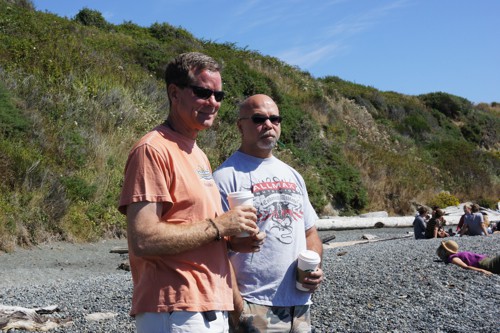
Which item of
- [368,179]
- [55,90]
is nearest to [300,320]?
[55,90]

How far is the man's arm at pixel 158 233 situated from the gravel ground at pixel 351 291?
3454 millimetres

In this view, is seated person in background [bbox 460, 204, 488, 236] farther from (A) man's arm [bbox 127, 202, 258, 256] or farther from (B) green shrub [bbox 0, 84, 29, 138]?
(A) man's arm [bbox 127, 202, 258, 256]

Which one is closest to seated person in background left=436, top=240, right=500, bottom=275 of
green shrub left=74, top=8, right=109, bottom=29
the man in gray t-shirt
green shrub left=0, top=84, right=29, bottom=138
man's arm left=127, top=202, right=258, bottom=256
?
the man in gray t-shirt

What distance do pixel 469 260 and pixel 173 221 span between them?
280 inches

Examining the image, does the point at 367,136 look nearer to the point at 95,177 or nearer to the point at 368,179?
the point at 368,179

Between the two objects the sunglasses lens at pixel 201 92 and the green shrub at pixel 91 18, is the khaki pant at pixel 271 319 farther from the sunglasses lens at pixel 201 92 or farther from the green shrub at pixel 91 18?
the green shrub at pixel 91 18

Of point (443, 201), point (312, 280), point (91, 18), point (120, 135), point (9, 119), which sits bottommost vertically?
point (443, 201)

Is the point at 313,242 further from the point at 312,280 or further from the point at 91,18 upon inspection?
the point at 91,18

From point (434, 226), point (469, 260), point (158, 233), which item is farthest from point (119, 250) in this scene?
point (158, 233)

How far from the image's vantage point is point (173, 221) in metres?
2.62

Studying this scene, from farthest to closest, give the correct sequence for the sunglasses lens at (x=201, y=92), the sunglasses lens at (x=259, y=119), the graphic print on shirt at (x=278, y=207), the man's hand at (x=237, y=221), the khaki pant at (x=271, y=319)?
the sunglasses lens at (x=259, y=119), the graphic print on shirt at (x=278, y=207), the khaki pant at (x=271, y=319), the sunglasses lens at (x=201, y=92), the man's hand at (x=237, y=221)

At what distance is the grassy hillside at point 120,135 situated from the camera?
12445mm

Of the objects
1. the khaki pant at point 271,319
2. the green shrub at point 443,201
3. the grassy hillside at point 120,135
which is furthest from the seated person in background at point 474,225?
the khaki pant at point 271,319

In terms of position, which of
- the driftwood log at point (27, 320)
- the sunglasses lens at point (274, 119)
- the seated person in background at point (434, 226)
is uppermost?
the sunglasses lens at point (274, 119)
